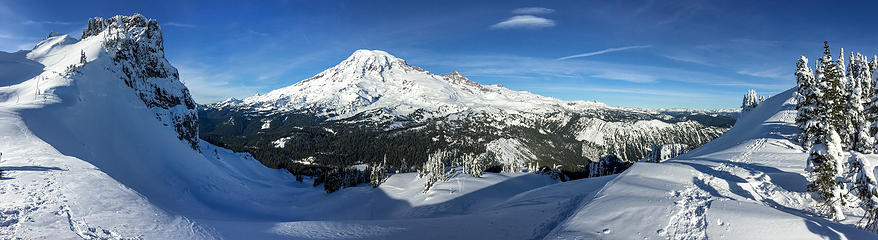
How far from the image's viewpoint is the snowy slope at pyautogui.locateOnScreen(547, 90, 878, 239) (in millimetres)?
14258

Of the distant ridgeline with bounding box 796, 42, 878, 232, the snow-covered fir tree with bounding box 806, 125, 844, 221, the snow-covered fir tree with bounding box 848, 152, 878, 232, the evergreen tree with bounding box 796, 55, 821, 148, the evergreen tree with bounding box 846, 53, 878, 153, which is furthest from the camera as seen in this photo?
the evergreen tree with bounding box 846, 53, 878, 153

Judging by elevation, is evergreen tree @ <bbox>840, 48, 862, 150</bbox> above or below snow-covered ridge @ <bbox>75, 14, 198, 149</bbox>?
below

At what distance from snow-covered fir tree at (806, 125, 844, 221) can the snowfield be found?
1.25 meters

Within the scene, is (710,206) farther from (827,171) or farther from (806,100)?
(806,100)

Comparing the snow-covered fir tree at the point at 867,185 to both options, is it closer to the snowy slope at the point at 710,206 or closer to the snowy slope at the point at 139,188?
the snowy slope at the point at 710,206

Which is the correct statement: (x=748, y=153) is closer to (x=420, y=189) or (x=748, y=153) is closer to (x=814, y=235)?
(x=814, y=235)

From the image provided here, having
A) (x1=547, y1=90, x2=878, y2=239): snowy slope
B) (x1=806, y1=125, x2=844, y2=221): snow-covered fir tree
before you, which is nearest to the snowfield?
(x1=547, y1=90, x2=878, y2=239): snowy slope

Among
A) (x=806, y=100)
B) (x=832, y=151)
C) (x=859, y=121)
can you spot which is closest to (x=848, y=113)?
(x=859, y=121)

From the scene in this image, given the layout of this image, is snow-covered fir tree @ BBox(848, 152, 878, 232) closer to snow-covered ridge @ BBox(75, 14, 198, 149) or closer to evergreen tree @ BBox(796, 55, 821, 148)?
evergreen tree @ BBox(796, 55, 821, 148)

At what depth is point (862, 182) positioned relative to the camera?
13.6 m

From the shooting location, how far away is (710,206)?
17.4m

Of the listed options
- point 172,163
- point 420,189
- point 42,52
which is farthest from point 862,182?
point 42,52

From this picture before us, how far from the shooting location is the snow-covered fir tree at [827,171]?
1571cm

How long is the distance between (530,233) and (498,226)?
4.40 metres
